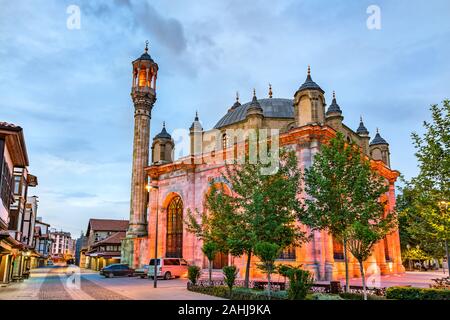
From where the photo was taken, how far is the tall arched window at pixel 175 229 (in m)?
34.3

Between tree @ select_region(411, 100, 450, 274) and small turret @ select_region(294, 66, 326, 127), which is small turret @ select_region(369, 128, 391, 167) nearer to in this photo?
small turret @ select_region(294, 66, 326, 127)

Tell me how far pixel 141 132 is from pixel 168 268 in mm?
16560

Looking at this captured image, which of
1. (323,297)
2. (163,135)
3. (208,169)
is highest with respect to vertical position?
(163,135)

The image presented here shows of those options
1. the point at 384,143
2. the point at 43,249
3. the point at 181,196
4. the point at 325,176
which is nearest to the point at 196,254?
the point at 181,196

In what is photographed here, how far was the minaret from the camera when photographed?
125 feet

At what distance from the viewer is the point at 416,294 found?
13.3 metres

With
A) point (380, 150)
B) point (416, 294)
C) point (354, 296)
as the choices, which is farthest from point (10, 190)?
point (380, 150)

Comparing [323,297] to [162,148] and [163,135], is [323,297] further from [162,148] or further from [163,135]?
[163,135]

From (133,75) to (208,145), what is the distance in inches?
510

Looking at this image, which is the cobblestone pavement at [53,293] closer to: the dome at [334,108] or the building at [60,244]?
the dome at [334,108]

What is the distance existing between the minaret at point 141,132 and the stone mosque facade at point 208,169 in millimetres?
99

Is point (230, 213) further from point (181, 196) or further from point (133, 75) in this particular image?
point (133, 75)

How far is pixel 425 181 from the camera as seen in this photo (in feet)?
50.2

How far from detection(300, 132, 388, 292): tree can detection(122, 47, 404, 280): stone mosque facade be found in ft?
21.3
